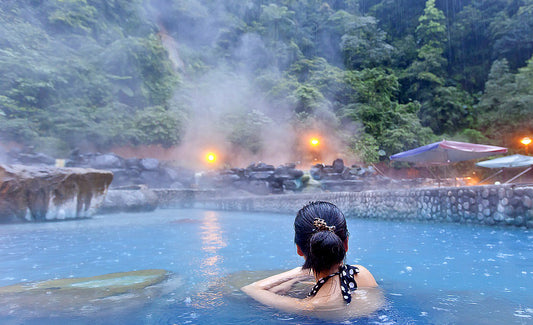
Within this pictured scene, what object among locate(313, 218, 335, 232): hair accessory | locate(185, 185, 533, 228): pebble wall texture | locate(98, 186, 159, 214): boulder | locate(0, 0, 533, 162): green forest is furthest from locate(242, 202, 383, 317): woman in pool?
locate(0, 0, 533, 162): green forest

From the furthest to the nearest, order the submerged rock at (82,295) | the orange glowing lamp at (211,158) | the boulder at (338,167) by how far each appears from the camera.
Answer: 1. the orange glowing lamp at (211,158)
2. the boulder at (338,167)
3. the submerged rock at (82,295)

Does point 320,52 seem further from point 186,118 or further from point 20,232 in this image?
point 20,232

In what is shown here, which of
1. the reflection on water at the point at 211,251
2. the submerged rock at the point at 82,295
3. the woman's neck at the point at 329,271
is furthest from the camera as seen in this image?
the reflection on water at the point at 211,251

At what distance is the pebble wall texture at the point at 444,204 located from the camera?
4.79 meters

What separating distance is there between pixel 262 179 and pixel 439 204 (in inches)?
382

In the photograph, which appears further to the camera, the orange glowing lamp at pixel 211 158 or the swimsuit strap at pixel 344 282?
the orange glowing lamp at pixel 211 158

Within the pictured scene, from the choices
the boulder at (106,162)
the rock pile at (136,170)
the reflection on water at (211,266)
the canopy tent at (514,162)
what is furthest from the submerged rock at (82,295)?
the canopy tent at (514,162)

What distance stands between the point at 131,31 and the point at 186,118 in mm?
7967

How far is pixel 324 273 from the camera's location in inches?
65.4

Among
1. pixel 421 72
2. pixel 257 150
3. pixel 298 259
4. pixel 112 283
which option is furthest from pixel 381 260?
pixel 421 72

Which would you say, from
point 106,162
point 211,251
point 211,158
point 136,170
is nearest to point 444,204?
point 211,251

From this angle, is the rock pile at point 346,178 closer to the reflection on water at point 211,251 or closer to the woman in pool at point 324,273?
the reflection on water at point 211,251

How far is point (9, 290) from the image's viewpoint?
2.23 meters

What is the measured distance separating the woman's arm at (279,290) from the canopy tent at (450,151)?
7849mm
